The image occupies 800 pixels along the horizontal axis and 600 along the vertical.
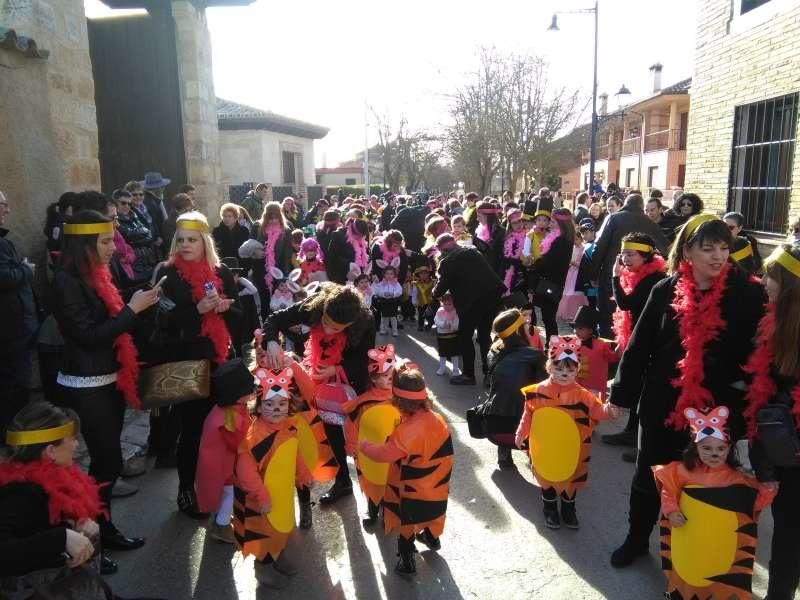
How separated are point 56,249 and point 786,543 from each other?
18.1ft

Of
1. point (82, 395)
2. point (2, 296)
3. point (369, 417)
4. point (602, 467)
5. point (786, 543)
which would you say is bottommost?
point (602, 467)

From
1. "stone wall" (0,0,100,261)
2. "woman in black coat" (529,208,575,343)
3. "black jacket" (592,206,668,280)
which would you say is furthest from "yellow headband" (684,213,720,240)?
"stone wall" (0,0,100,261)

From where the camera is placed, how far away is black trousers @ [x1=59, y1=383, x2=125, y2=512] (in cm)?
329

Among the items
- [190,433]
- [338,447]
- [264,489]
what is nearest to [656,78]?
[338,447]

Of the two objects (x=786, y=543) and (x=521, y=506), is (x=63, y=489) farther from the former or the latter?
(x=786, y=543)

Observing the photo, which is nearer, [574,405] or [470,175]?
[574,405]

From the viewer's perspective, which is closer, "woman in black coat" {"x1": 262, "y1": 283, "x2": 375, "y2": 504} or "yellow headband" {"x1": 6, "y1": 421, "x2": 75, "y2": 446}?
"yellow headband" {"x1": 6, "y1": 421, "x2": 75, "y2": 446}

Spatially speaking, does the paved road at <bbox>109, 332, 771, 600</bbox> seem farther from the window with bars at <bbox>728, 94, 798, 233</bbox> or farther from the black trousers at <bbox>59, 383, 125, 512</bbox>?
the window with bars at <bbox>728, 94, 798, 233</bbox>

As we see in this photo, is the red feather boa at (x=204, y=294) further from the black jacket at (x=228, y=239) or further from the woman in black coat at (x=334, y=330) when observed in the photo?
the black jacket at (x=228, y=239)

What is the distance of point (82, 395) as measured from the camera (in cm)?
329

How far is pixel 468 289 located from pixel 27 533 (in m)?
4.69

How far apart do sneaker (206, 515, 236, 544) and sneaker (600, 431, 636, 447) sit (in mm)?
3152

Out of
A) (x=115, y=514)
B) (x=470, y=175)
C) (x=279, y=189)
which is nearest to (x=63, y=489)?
(x=115, y=514)

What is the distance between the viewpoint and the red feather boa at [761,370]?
2.72 m
